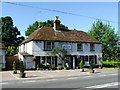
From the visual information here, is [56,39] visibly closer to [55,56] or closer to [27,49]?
[55,56]

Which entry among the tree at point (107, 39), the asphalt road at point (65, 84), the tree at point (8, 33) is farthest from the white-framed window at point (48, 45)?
the tree at point (8, 33)

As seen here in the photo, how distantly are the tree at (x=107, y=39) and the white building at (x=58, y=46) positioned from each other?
38.6ft

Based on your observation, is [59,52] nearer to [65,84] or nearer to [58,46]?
[58,46]

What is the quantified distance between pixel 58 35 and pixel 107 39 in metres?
18.3

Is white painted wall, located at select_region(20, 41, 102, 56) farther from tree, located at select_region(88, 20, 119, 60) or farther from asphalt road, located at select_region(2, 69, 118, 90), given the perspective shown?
asphalt road, located at select_region(2, 69, 118, 90)

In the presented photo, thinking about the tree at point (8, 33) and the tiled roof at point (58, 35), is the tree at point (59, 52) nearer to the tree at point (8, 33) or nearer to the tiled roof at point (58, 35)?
the tiled roof at point (58, 35)

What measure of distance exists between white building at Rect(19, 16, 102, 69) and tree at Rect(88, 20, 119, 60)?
11.8 metres

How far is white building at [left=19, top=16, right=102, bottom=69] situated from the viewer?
3009 cm

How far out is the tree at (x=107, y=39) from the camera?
1834 inches

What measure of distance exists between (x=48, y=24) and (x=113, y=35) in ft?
69.4

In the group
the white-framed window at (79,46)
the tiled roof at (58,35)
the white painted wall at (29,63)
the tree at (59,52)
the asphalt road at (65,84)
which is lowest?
the asphalt road at (65,84)

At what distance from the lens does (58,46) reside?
31.6 metres

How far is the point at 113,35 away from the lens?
47.4 m

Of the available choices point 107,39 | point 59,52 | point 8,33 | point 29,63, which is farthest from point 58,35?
point 8,33
